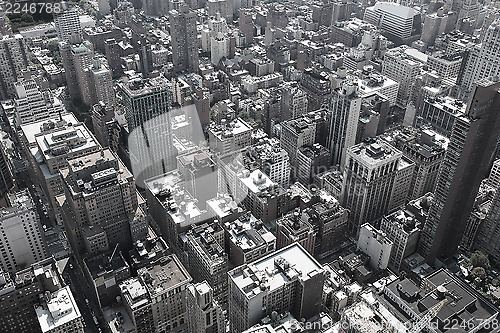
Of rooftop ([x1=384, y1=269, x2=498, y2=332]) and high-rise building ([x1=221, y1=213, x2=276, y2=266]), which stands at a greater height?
rooftop ([x1=384, y1=269, x2=498, y2=332])

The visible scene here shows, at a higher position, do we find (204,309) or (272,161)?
(204,309)

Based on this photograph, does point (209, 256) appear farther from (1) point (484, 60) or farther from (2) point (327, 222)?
(1) point (484, 60)

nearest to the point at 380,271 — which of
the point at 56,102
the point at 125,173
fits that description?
the point at 125,173

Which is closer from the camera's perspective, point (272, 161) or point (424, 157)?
point (424, 157)

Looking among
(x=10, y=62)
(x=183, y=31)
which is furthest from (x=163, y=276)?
(x=183, y=31)

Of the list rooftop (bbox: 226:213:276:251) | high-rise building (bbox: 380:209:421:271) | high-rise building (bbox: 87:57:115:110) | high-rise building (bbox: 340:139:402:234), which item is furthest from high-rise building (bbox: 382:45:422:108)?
high-rise building (bbox: 87:57:115:110)

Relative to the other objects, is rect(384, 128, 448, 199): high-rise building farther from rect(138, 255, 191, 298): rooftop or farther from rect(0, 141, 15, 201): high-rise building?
rect(0, 141, 15, 201): high-rise building

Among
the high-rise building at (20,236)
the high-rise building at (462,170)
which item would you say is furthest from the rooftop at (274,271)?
the high-rise building at (20,236)
